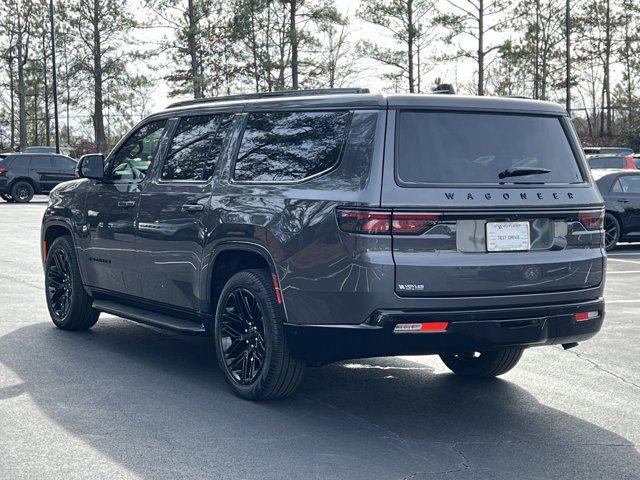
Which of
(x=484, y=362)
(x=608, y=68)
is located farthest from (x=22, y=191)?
(x=608, y=68)

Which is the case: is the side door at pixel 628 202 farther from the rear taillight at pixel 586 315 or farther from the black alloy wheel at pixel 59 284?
the rear taillight at pixel 586 315

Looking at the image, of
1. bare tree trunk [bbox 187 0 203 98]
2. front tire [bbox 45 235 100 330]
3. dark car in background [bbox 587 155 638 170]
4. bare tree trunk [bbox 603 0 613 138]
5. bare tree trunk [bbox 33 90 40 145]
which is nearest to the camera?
front tire [bbox 45 235 100 330]

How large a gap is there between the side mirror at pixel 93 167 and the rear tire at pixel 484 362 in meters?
3.06

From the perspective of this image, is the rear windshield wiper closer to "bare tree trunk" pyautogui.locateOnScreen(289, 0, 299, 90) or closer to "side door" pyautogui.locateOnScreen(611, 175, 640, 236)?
"side door" pyautogui.locateOnScreen(611, 175, 640, 236)

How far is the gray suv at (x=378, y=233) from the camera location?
5.47m

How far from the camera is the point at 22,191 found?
36.0m

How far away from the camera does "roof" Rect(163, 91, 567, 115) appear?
5730mm

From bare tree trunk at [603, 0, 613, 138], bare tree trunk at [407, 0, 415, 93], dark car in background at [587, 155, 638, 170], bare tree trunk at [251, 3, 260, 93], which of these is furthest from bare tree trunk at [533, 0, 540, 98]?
dark car in background at [587, 155, 638, 170]

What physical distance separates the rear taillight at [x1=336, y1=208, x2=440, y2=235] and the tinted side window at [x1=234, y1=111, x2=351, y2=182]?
0.50 m

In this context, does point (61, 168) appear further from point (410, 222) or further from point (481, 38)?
point (410, 222)

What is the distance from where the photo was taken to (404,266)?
541cm

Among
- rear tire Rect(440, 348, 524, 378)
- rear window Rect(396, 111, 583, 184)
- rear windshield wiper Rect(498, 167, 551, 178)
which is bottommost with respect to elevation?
rear tire Rect(440, 348, 524, 378)

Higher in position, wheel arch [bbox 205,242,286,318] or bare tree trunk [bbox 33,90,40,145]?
bare tree trunk [bbox 33,90,40,145]

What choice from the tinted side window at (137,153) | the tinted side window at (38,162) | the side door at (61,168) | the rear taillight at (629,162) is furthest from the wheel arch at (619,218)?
the tinted side window at (38,162)
